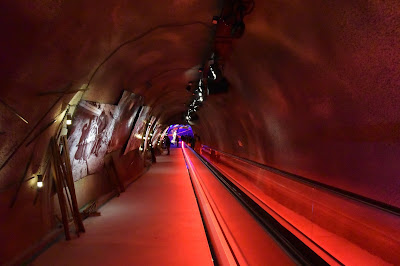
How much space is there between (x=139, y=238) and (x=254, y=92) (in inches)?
201

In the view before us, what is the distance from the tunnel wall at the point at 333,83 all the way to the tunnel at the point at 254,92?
0.08 ft

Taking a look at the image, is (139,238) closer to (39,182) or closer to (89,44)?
(39,182)

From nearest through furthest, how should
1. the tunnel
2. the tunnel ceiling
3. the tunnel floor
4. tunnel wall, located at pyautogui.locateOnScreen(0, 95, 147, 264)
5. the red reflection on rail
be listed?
1. the tunnel ceiling
2. the tunnel
3. tunnel wall, located at pyautogui.locateOnScreen(0, 95, 147, 264)
4. the red reflection on rail
5. the tunnel floor

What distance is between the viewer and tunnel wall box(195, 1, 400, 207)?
165 inches

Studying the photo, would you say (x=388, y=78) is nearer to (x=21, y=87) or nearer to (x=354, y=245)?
(x=354, y=245)

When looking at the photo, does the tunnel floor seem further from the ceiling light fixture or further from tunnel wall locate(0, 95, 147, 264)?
the ceiling light fixture

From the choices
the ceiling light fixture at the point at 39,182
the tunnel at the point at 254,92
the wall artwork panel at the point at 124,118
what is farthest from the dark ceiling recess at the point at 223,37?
the ceiling light fixture at the point at 39,182

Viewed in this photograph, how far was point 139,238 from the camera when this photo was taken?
6.08 meters

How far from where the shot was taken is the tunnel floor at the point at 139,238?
16.6 ft

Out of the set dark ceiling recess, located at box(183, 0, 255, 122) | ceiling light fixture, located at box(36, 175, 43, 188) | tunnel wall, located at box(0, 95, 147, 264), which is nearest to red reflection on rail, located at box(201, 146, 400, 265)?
dark ceiling recess, located at box(183, 0, 255, 122)

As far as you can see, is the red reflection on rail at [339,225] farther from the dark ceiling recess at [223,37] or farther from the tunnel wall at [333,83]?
the dark ceiling recess at [223,37]

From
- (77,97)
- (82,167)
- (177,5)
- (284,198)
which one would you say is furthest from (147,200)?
(177,5)

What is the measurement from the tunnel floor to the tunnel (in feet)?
0.12

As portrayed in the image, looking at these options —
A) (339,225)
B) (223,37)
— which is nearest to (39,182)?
(223,37)
